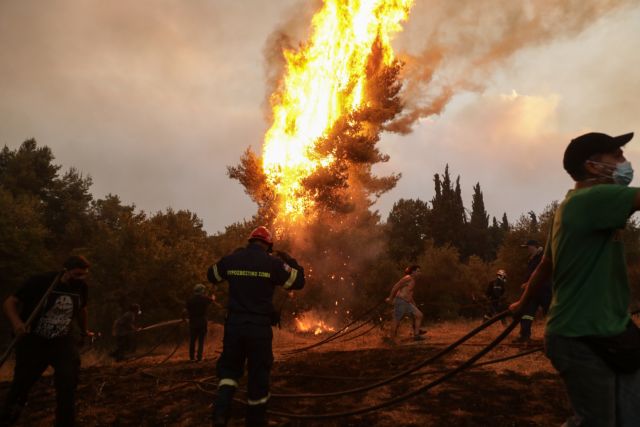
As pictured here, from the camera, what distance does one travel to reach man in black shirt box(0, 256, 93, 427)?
189 inches

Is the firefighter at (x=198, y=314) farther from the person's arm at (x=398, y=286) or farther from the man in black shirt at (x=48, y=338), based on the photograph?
the man in black shirt at (x=48, y=338)

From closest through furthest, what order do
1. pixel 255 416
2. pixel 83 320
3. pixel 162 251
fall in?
pixel 255 416 < pixel 83 320 < pixel 162 251

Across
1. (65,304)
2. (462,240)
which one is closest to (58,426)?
(65,304)

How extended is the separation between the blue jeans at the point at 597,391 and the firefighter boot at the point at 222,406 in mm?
3474

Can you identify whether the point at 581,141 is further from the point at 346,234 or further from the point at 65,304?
the point at 346,234

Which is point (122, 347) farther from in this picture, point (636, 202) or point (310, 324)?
point (310, 324)

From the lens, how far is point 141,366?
1099 cm

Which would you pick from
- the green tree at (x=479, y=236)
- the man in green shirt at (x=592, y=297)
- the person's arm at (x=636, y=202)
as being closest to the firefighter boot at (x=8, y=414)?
the man in green shirt at (x=592, y=297)

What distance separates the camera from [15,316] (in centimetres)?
484

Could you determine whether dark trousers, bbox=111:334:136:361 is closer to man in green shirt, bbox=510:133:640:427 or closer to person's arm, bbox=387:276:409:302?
person's arm, bbox=387:276:409:302

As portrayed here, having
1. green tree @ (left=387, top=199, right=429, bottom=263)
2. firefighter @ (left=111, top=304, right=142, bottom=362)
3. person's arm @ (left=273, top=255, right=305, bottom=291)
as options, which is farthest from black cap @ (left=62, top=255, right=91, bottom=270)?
green tree @ (left=387, top=199, right=429, bottom=263)

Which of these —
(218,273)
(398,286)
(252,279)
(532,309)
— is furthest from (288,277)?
(398,286)

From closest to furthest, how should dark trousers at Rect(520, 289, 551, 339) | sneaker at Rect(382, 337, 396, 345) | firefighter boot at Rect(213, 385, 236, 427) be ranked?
firefighter boot at Rect(213, 385, 236, 427) → dark trousers at Rect(520, 289, 551, 339) → sneaker at Rect(382, 337, 396, 345)

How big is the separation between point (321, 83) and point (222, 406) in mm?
28812
